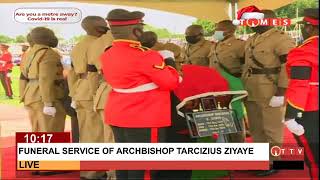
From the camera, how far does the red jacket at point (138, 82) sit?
4.32 meters

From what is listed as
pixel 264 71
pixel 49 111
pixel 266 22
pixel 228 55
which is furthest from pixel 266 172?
pixel 49 111

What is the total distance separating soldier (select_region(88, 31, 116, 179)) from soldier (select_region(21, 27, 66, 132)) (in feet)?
0.76

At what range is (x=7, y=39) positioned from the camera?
4.40 m

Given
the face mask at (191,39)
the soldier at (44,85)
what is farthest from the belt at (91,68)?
the face mask at (191,39)

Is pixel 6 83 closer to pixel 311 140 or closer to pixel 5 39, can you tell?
pixel 5 39

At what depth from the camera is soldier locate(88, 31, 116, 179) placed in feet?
A: 15.1

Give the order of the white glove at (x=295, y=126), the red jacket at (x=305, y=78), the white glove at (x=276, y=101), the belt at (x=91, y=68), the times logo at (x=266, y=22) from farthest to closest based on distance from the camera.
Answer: the belt at (x=91, y=68)
the white glove at (x=276, y=101)
the times logo at (x=266, y=22)
the white glove at (x=295, y=126)
the red jacket at (x=305, y=78)

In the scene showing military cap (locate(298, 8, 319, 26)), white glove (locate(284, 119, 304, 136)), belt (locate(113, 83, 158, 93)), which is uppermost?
military cap (locate(298, 8, 319, 26))

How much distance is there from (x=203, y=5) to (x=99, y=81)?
0.94 metres

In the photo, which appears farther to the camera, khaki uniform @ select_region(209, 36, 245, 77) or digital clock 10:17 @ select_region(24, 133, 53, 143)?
khaki uniform @ select_region(209, 36, 245, 77)

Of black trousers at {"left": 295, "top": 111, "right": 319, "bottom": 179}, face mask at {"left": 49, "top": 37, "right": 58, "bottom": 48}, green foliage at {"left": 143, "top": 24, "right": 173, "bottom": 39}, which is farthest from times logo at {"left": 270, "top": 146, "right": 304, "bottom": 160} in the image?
face mask at {"left": 49, "top": 37, "right": 58, "bottom": 48}

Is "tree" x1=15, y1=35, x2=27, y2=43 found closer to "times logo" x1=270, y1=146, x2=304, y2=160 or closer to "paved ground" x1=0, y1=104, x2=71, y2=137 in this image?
"paved ground" x1=0, y1=104, x2=71, y2=137

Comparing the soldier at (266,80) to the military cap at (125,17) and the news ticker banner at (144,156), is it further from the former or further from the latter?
the military cap at (125,17)

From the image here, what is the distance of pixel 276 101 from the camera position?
4746mm
